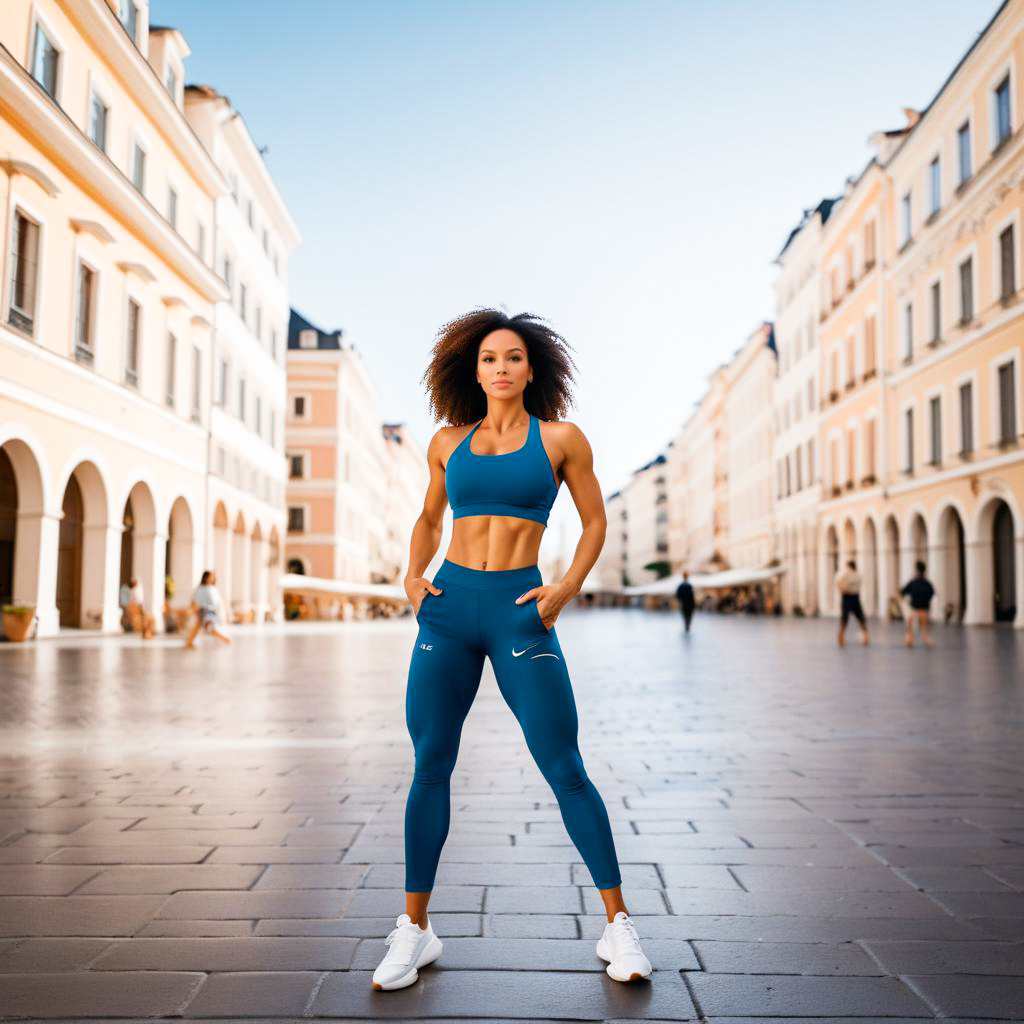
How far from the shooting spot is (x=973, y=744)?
8.17m

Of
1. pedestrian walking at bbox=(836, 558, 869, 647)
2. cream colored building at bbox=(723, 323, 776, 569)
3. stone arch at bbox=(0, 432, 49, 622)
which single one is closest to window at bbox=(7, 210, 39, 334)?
stone arch at bbox=(0, 432, 49, 622)

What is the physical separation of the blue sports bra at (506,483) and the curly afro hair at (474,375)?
0.38 metres

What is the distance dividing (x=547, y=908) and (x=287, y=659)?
1589cm

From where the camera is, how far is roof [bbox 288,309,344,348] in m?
64.6

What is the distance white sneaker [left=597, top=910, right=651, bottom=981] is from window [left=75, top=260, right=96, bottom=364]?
24406 millimetres

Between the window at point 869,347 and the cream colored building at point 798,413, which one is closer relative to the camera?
the window at point 869,347

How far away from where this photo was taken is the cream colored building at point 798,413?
5272 cm

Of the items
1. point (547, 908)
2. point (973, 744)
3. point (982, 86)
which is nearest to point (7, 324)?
point (973, 744)

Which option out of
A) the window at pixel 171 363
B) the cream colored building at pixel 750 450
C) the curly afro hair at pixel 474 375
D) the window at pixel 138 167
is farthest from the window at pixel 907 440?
the curly afro hair at pixel 474 375

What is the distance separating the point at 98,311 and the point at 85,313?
312mm

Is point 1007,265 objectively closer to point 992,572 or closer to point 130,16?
point 992,572

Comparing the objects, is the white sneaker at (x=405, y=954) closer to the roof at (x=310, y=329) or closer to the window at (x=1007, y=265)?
the window at (x=1007, y=265)

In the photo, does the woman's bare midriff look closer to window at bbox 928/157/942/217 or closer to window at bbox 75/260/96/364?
window at bbox 75/260/96/364

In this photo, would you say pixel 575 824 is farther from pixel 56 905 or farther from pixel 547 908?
pixel 56 905
